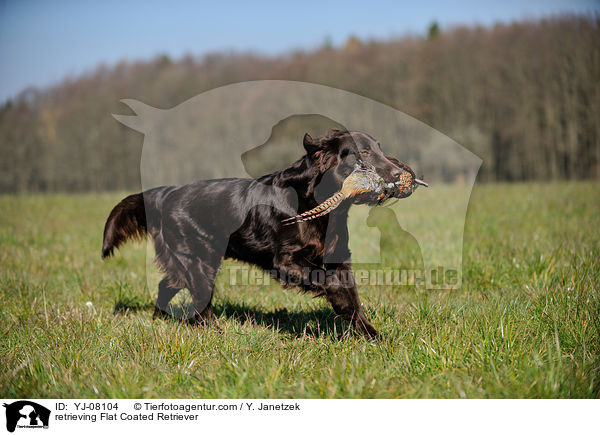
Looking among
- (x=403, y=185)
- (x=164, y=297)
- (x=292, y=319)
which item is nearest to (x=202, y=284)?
(x=164, y=297)

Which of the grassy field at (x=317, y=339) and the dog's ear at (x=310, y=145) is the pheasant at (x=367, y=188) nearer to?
the dog's ear at (x=310, y=145)

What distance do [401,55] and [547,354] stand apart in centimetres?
2661

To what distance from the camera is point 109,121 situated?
24703 mm

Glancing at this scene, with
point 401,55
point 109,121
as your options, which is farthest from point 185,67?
point 401,55

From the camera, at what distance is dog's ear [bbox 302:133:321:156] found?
3001mm

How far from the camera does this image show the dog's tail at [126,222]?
364cm

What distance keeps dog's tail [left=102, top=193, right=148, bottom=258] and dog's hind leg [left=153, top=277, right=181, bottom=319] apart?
497 millimetres
